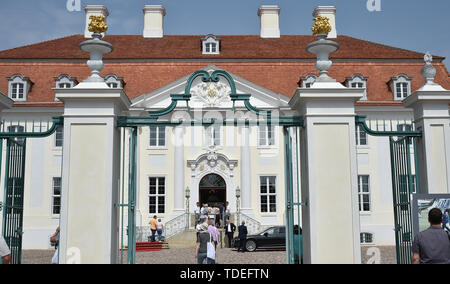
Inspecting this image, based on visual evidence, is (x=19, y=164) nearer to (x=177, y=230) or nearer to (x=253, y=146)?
(x=177, y=230)

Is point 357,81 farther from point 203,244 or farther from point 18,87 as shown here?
point 203,244

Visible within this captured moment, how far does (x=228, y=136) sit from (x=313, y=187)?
19.4 meters

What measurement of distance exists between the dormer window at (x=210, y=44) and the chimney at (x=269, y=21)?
14.0 ft

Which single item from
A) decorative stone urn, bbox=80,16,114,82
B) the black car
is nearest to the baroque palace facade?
the black car

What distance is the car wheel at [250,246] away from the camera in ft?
66.1

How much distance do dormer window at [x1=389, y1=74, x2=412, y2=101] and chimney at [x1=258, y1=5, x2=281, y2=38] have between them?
8470 mm

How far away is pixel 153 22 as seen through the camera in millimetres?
32312

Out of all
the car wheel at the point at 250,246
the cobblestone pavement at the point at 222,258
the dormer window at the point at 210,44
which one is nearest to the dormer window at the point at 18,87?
the dormer window at the point at 210,44

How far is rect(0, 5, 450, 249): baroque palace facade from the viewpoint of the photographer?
24797 mm

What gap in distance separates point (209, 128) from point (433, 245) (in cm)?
2113

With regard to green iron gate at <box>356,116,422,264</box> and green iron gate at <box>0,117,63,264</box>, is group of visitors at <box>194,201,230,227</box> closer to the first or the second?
green iron gate at <box>0,117,63,264</box>

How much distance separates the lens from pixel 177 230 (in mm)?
24516

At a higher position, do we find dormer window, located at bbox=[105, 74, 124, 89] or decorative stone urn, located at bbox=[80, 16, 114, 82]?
dormer window, located at bbox=[105, 74, 124, 89]
